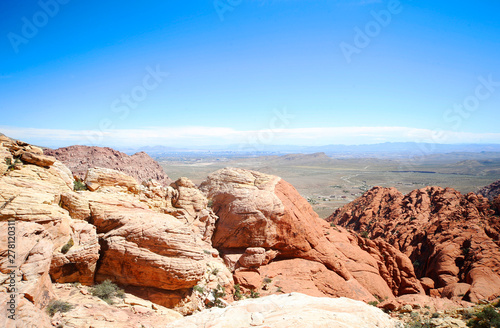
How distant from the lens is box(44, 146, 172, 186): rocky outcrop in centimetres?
3554

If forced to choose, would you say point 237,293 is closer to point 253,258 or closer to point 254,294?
point 254,294

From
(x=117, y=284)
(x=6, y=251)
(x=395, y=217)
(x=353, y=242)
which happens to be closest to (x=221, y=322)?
(x=117, y=284)

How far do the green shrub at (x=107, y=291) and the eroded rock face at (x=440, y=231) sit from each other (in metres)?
26.7

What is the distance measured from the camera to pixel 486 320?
12.5 m

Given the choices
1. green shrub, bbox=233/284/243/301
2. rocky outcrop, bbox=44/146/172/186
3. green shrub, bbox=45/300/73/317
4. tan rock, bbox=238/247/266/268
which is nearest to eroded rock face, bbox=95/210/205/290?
green shrub, bbox=45/300/73/317

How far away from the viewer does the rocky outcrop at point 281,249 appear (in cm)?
2053

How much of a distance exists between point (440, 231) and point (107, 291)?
38.3m

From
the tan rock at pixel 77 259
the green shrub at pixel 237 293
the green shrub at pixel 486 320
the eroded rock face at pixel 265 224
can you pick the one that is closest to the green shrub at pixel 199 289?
the green shrub at pixel 237 293

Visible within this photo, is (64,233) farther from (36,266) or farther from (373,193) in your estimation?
(373,193)

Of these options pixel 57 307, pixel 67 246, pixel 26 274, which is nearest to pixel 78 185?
pixel 67 246

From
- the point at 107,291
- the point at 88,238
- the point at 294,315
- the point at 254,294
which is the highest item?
the point at 88,238

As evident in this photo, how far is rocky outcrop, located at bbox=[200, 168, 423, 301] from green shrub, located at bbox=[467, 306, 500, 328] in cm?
889

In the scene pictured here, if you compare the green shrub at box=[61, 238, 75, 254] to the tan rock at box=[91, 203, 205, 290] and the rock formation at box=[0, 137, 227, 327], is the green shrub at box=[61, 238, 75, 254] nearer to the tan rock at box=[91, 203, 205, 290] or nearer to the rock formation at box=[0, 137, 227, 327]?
the rock formation at box=[0, 137, 227, 327]

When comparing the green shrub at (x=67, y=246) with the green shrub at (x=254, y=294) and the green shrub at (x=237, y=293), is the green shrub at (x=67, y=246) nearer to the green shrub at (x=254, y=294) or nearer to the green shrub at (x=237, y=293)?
Answer: the green shrub at (x=237, y=293)
